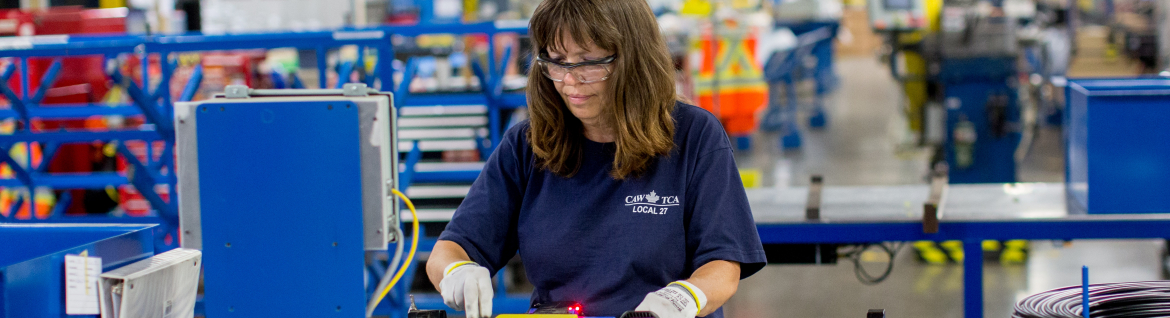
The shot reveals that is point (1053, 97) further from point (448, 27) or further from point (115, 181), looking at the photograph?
point (115, 181)

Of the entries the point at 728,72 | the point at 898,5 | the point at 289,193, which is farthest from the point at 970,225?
the point at 728,72

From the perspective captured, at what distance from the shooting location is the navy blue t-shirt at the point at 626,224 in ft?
6.09

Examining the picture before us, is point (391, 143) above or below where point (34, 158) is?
above

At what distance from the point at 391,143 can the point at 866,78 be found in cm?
1648

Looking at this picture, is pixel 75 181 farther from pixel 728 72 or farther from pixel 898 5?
pixel 898 5

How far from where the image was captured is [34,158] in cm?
602

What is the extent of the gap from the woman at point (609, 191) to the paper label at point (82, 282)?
586 mm

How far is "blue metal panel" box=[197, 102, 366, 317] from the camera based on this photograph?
1.51 meters

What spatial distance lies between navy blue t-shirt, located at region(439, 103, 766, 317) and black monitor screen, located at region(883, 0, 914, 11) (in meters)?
6.58

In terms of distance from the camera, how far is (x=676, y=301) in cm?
166

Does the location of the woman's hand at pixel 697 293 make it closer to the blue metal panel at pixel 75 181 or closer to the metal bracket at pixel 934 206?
the metal bracket at pixel 934 206

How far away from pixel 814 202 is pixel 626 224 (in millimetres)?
1346

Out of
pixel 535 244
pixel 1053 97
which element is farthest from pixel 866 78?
pixel 535 244

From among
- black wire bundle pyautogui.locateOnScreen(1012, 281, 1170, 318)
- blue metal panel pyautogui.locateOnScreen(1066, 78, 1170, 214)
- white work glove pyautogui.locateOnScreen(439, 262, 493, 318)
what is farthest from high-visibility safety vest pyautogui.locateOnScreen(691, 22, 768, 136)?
white work glove pyautogui.locateOnScreen(439, 262, 493, 318)
